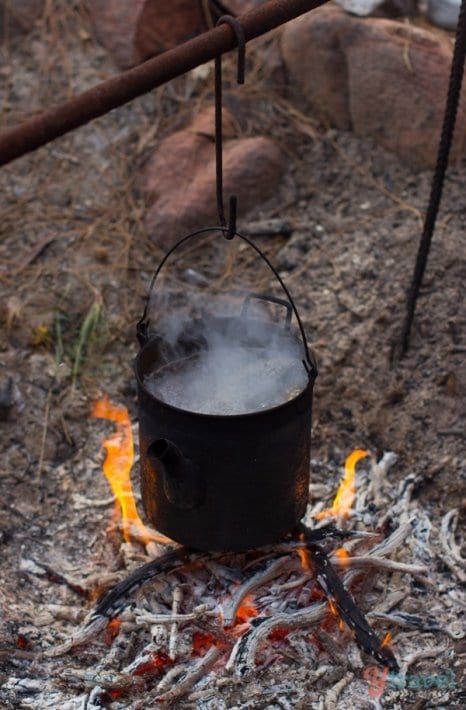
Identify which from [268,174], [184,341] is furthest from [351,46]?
[184,341]

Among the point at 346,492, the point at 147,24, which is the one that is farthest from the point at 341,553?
the point at 147,24

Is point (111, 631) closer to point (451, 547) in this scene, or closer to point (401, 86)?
point (451, 547)

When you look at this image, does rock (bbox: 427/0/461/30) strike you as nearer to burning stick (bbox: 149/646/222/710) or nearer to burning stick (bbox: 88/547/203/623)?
burning stick (bbox: 88/547/203/623)

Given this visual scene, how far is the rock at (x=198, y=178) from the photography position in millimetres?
4230

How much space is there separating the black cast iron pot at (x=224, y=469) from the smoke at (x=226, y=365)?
10cm

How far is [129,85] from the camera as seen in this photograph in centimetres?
193

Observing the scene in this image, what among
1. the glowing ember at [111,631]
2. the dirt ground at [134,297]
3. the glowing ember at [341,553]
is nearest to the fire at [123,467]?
the dirt ground at [134,297]

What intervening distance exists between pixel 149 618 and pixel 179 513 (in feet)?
1.34

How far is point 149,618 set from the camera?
2.73 meters

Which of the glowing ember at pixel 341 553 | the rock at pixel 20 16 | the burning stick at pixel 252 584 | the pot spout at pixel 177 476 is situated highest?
the rock at pixel 20 16

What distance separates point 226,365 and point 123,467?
82cm

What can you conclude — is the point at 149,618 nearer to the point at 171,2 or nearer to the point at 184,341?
the point at 184,341

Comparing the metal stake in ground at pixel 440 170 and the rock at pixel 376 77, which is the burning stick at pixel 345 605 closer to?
the metal stake in ground at pixel 440 170

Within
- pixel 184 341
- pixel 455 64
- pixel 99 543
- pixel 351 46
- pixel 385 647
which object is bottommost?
pixel 99 543
